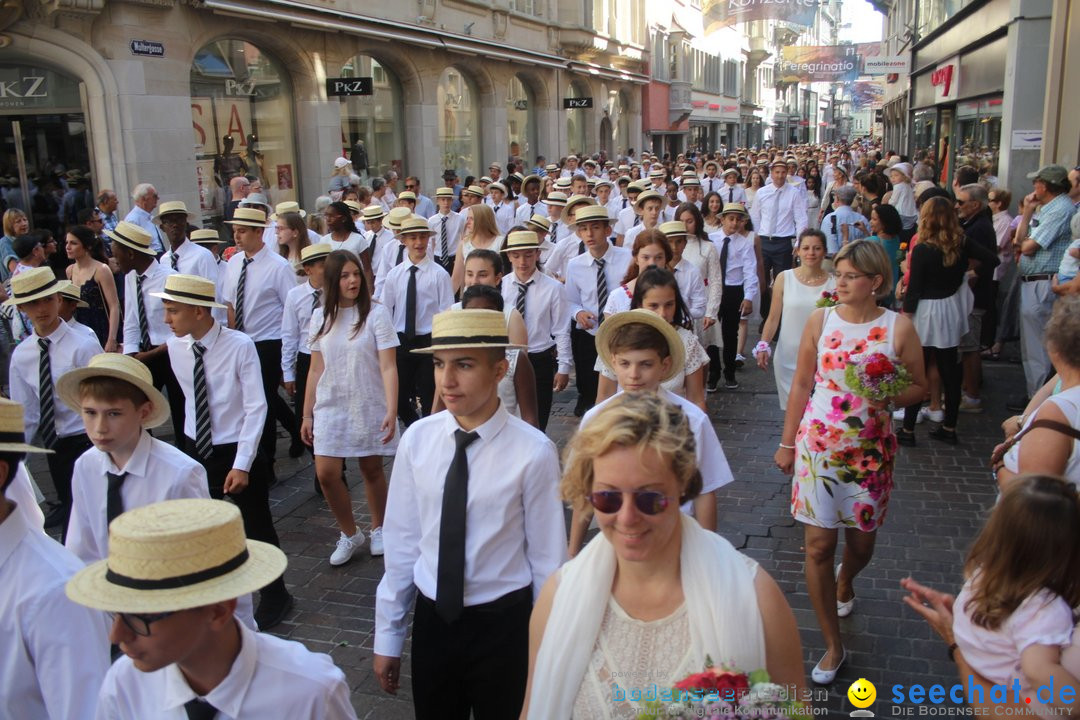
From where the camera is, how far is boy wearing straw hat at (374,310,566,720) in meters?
3.22

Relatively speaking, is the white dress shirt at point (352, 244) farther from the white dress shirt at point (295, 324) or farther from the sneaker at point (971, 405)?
the sneaker at point (971, 405)

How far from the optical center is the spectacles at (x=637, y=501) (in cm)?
225

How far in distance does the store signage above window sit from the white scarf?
1477cm

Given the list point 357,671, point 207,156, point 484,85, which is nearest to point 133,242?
point 357,671

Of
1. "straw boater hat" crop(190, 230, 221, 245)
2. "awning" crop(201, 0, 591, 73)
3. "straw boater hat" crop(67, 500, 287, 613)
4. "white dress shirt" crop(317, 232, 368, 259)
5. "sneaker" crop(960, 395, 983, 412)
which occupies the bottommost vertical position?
"sneaker" crop(960, 395, 983, 412)

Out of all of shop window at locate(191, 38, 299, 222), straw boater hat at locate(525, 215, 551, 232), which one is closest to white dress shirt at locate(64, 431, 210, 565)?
straw boater hat at locate(525, 215, 551, 232)

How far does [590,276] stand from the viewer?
8.33 m

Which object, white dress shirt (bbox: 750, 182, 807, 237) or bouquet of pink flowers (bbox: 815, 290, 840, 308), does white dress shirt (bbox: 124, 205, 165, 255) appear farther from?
bouquet of pink flowers (bbox: 815, 290, 840, 308)

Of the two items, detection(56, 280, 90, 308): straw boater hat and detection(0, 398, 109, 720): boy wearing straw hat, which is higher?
detection(56, 280, 90, 308): straw boater hat

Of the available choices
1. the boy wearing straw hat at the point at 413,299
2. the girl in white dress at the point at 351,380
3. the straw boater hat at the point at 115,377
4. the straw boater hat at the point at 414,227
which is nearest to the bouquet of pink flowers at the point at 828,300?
the girl in white dress at the point at 351,380

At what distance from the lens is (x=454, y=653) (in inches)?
128

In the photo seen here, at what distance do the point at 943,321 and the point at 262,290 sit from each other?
6000 millimetres

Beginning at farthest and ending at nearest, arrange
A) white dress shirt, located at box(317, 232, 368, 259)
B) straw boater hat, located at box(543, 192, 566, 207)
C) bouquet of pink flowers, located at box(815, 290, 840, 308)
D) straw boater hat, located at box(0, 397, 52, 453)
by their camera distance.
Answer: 1. straw boater hat, located at box(543, 192, 566, 207)
2. white dress shirt, located at box(317, 232, 368, 259)
3. bouquet of pink flowers, located at box(815, 290, 840, 308)
4. straw boater hat, located at box(0, 397, 52, 453)

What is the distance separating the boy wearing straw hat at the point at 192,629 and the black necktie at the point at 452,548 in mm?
823
